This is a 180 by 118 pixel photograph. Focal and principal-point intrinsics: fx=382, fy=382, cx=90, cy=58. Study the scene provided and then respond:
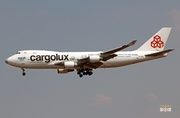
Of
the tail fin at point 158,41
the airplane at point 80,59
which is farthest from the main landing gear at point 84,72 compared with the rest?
the tail fin at point 158,41

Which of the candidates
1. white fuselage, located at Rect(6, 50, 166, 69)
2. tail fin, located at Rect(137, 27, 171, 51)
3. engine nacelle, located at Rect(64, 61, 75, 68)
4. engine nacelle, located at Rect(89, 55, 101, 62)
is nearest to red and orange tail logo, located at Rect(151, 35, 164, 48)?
tail fin, located at Rect(137, 27, 171, 51)

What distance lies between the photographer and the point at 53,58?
5347 centimetres

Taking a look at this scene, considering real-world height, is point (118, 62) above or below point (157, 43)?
below

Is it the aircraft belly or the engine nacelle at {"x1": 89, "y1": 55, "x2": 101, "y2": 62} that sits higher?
the engine nacelle at {"x1": 89, "y1": 55, "x2": 101, "y2": 62}

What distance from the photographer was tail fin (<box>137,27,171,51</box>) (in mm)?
58938

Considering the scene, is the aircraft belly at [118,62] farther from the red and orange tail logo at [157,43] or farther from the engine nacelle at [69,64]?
the red and orange tail logo at [157,43]

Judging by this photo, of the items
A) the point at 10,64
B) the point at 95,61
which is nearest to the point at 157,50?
the point at 95,61

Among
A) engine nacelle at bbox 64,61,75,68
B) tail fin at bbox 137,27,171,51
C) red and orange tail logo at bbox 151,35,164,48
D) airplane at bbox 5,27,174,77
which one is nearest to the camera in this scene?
engine nacelle at bbox 64,61,75,68

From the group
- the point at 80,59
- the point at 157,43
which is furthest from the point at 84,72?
the point at 157,43

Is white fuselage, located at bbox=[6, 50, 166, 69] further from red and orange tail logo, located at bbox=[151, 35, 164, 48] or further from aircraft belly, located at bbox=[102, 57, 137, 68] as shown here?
red and orange tail logo, located at bbox=[151, 35, 164, 48]

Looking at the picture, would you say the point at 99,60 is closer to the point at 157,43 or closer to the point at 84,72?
the point at 84,72

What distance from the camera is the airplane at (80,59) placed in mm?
52875

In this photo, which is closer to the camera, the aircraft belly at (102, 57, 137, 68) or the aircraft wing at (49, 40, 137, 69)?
the aircraft wing at (49, 40, 137, 69)

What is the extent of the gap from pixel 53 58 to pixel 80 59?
3813mm
